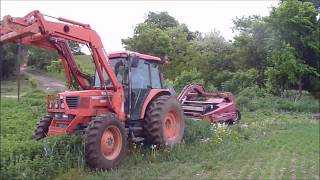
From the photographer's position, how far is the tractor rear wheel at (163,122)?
941 cm

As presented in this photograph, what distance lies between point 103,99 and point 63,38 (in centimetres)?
153

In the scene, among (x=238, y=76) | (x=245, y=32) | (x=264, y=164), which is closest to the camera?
(x=264, y=164)

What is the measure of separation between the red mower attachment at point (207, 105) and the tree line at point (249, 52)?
99.3 inches

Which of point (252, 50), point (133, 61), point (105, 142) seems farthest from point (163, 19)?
point (105, 142)

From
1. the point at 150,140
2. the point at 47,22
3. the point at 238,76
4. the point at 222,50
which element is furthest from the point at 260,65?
the point at 47,22

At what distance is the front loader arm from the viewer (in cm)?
733

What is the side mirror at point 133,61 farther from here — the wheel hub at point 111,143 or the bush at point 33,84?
the bush at point 33,84

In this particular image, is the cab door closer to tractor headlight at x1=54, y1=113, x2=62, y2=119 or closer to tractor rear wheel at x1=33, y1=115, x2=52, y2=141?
tractor headlight at x1=54, y1=113, x2=62, y2=119

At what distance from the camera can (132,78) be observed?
961cm

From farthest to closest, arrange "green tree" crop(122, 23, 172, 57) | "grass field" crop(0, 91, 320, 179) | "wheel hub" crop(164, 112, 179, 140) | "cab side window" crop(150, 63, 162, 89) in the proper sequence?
1. "green tree" crop(122, 23, 172, 57)
2. "cab side window" crop(150, 63, 162, 89)
3. "wheel hub" crop(164, 112, 179, 140)
4. "grass field" crop(0, 91, 320, 179)

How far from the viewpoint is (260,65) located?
27.5 meters

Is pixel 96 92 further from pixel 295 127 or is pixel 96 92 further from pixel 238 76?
pixel 238 76

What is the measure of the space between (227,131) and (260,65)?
1609 cm

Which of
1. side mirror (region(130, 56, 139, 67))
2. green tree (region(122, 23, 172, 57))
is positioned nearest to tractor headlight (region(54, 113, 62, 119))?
side mirror (region(130, 56, 139, 67))
